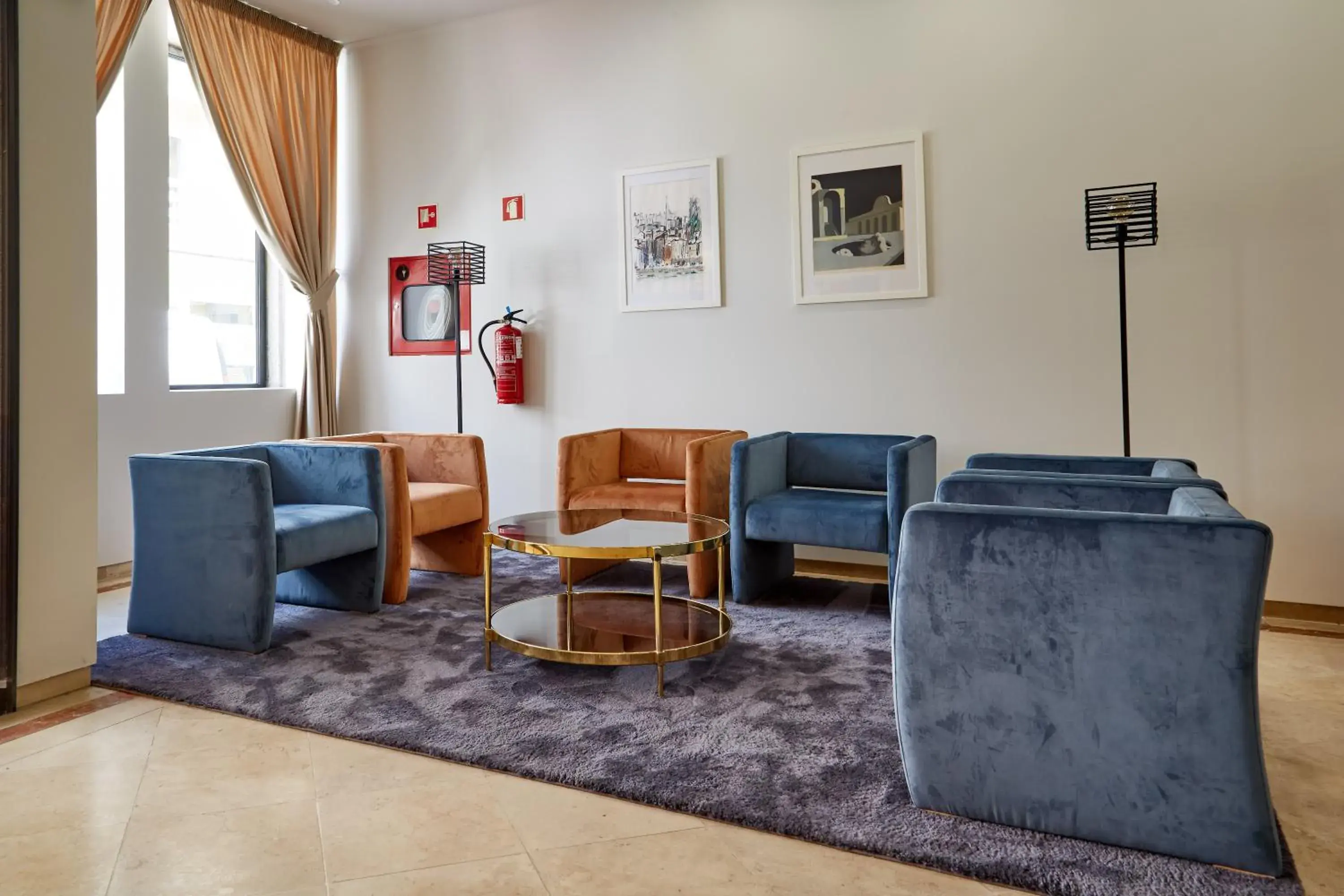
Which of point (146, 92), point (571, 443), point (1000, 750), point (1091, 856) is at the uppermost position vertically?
point (146, 92)

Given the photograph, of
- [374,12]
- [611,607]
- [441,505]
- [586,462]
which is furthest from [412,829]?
[374,12]

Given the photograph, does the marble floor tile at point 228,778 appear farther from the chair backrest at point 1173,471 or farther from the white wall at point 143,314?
the white wall at point 143,314

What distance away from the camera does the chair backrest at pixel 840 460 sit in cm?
430

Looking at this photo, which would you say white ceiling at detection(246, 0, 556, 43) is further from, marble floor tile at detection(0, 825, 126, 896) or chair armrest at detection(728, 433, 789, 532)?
marble floor tile at detection(0, 825, 126, 896)

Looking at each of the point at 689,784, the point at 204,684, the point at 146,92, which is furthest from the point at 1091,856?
the point at 146,92

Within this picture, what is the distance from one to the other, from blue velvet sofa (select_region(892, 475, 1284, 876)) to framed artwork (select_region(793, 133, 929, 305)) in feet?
8.82

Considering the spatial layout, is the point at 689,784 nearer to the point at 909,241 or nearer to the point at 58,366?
the point at 58,366

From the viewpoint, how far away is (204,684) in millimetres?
2951

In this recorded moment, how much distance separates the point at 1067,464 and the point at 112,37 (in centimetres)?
493

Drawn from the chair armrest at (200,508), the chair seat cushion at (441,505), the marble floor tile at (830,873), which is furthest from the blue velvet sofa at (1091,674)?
the chair seat cushion at (441,505)

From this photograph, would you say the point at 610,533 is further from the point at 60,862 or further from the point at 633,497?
the point at 60,862

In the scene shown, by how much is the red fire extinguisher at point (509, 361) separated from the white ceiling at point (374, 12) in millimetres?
1881

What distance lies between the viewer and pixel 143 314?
4.72 m

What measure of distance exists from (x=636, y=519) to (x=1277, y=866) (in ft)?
7.68
